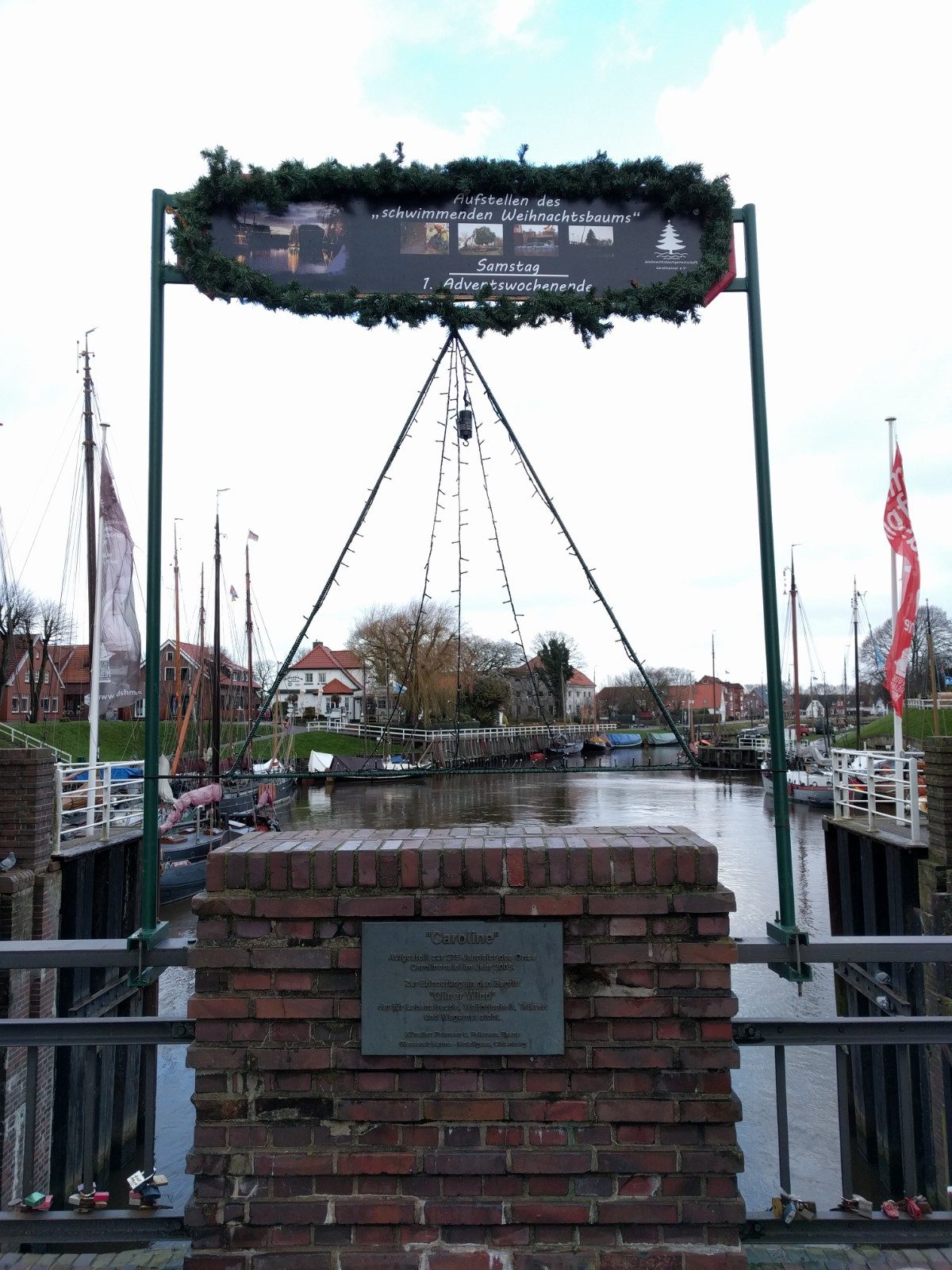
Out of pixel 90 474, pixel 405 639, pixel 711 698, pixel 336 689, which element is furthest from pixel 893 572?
pixel 711 698

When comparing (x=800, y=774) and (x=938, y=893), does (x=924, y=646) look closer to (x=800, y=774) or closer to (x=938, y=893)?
(x=800, y=774)

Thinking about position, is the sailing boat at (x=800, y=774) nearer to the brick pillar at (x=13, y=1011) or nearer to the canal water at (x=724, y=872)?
the canal water at (x=724, y=872)

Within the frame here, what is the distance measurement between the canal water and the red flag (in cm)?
386

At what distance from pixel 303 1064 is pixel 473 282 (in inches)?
126

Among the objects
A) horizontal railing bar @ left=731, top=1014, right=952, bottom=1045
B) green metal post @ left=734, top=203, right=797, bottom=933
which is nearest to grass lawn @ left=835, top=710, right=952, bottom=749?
green metal post @ left=734, top=203, right=797, bottom=933

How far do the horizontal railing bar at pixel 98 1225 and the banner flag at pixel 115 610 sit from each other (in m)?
10.9

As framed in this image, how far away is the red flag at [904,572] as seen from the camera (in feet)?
38.9

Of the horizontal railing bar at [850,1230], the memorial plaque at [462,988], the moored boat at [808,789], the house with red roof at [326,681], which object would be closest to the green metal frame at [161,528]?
the horizontal railing bar at [850,1230]

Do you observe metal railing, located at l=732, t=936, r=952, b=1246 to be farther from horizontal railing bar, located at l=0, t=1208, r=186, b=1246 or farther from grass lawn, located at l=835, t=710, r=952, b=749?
grass lawn, located at l=835, t=710, r=952, b=749

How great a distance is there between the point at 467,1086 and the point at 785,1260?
129cm

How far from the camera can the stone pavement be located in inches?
110

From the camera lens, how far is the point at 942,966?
27.0ft

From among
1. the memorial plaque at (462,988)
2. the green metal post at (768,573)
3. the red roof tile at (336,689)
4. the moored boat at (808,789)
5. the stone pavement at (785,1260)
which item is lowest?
the moored boat at (808,789)

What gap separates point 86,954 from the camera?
3.00 metres
